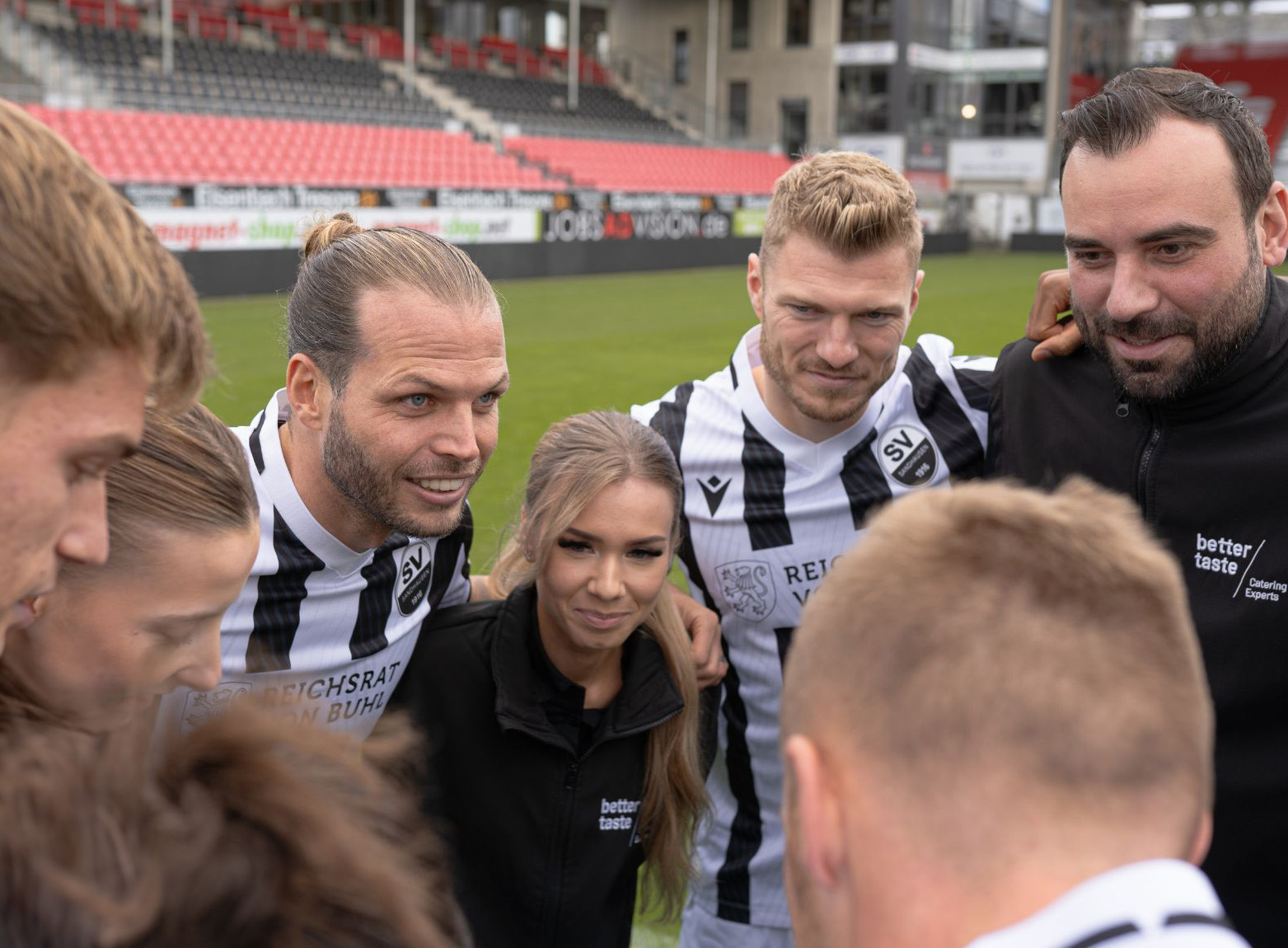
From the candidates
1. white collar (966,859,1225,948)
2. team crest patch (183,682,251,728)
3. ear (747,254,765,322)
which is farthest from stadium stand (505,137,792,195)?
white collar (966,859,1225,948)

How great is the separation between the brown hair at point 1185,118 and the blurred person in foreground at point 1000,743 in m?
1.42

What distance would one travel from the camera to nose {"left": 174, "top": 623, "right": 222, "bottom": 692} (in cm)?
169

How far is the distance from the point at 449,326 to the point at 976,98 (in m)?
40.5

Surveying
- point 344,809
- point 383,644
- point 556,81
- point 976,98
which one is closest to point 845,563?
point 344,809

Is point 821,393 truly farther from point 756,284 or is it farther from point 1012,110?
point 1012,110

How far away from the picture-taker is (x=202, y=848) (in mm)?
802

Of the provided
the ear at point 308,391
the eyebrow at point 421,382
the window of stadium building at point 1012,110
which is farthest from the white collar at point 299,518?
the window of stadium building at point 1012,110

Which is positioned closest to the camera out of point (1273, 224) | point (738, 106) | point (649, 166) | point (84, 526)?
point (84, 526)

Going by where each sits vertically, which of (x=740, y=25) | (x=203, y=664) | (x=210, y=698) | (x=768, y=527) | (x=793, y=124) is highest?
(x=740, y=25)

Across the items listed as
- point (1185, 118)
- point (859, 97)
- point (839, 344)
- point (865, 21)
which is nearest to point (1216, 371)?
point (1185, 118)

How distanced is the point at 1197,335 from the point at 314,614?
1805mm

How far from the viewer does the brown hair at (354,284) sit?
2346mm

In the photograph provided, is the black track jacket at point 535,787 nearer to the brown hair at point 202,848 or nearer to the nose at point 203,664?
the nose at point 203,664

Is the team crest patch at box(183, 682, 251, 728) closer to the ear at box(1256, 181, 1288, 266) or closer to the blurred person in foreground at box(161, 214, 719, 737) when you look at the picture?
the blurred person in foreground at box(161, 214, 719, 737)
